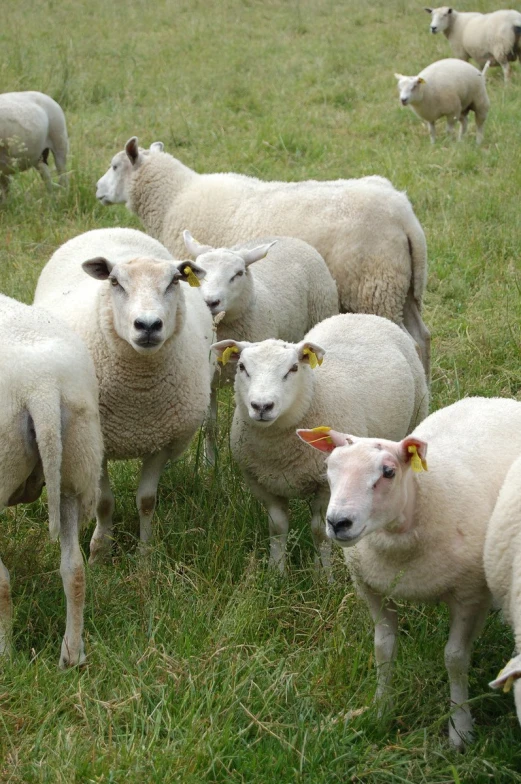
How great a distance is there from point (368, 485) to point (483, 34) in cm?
1177

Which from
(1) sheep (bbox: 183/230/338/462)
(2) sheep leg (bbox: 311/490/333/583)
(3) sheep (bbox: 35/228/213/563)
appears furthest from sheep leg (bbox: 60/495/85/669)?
(1) sheep (bbox: 183/230/338/462)

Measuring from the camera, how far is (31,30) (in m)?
13.8

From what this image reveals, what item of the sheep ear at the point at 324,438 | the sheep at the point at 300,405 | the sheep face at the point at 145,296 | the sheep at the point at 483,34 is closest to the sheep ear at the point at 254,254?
the sheep at the point at 300,405

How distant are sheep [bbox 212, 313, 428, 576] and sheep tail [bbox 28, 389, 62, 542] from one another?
2.86ft

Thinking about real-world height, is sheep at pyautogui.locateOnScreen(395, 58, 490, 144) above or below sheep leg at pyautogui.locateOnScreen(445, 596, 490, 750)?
below

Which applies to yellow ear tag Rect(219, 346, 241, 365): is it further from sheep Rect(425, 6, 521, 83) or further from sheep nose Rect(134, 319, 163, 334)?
sheep Rect(425, 6, 521, 83)

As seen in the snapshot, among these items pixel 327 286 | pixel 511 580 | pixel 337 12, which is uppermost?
pixel 511 580

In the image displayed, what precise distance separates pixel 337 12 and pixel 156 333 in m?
13.2

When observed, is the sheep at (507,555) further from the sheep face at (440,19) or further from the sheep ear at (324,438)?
the sheep face at (440,19)

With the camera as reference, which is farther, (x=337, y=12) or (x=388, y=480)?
(x=337, y=12)

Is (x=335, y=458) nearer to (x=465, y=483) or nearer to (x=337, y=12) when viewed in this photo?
(x=465, y=483)

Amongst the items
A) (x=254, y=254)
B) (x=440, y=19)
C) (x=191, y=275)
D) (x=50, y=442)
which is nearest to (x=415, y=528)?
(x=50, y=442)

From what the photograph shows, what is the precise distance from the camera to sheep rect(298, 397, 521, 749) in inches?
115

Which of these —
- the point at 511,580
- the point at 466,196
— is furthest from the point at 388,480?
the point at 466,196
